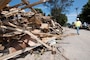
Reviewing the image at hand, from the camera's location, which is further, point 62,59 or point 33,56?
point 33,56

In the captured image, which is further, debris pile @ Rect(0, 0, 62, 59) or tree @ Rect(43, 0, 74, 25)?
tree @ Rect(43, 0, 74, 25)

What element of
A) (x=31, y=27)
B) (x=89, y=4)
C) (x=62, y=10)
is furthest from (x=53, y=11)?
(x=31, y=27)

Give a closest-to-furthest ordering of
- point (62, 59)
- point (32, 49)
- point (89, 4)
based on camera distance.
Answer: point (62, 59)
point (32, 49)
point (89, 4)

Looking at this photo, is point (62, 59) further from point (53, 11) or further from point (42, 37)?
point (53, 11)

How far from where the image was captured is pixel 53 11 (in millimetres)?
52031

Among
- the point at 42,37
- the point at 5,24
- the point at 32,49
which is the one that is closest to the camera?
the point at 5,24

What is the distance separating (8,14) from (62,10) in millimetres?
46175

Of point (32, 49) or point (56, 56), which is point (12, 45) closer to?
point (32, 49)

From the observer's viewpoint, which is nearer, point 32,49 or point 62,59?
point 62,59

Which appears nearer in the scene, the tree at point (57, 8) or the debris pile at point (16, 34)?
the debris pile at point (16, 34)

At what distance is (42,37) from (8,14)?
1.71 metres

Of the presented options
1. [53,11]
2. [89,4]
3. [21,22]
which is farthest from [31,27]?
[89,4]

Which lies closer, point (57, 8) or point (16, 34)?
point (16, 34)

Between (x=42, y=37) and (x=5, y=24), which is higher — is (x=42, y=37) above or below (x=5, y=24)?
below
